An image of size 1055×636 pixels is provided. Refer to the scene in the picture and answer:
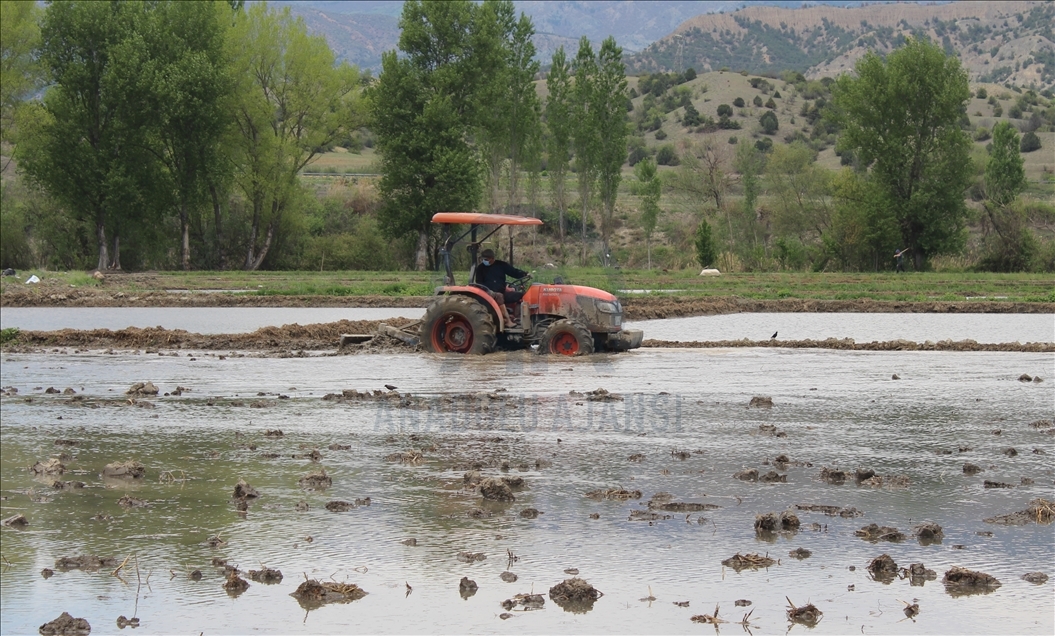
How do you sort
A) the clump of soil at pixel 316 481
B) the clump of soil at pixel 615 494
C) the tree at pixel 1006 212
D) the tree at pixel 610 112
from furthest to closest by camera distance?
the tree at pixel 610 112, the tree at pixel 1006 212, the clump of soil at pixel 316 481, the clump of soil at pixel 615 494

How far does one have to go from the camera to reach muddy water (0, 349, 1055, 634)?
711 centimetres

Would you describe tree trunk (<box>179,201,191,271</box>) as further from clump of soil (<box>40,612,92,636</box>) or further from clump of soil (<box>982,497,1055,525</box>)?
clump of soil (<box>40,612,92,636</box>)

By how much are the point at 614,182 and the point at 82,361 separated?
141 ft

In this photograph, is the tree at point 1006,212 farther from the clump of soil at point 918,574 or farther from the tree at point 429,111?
the clump of soil at point 918,574

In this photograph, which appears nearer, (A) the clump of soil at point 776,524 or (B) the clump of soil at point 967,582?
(B) the clump of soil at point 967,582

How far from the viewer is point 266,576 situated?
299 inches

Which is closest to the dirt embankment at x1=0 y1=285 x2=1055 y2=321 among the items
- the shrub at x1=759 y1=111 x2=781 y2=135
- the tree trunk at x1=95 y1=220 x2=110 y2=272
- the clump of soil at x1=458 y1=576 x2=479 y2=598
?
the tree trunk at x1=95 y1=220 x2=110 y2=272

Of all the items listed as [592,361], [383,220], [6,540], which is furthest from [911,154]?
[6,540]

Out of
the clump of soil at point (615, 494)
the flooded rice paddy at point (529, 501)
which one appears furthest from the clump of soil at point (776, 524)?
the clump of soil at point (615, 494)

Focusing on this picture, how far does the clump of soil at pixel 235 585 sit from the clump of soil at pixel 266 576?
0.30 feet

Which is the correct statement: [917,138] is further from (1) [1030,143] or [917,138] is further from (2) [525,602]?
(2) [525,602]

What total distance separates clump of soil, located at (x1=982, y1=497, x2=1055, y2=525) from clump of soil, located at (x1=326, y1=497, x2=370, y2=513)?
4906mm

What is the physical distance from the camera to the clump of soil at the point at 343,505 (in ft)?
30.9

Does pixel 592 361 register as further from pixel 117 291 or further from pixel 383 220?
pixel 383 220
